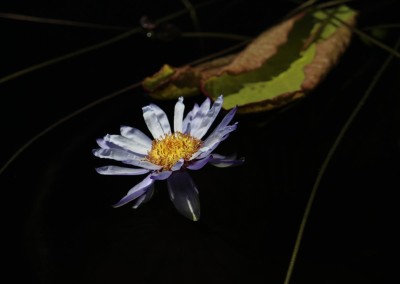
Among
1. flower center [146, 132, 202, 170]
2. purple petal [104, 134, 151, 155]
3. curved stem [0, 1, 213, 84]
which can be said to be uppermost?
curved stem [0, 1, 213, 84]

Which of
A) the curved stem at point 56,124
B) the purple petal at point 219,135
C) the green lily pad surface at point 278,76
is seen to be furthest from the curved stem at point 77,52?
the purple petal at point 219,135

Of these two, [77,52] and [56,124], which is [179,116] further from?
[77,52]

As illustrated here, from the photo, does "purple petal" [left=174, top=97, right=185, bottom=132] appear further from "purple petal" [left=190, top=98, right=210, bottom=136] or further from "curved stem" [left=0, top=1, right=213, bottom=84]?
"curved stem" [left=0, top=1, right=213, bottom=84]

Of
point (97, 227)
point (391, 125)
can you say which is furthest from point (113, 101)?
point (391, 125)

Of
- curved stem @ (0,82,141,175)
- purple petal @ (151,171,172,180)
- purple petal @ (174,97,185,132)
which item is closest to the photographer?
purple petal @ (151,171,172,180)

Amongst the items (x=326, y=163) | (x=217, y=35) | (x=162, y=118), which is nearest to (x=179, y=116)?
(x=162, y=118)

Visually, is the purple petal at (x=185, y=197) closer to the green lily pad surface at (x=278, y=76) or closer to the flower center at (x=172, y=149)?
the flower center at (x=172, y=149)

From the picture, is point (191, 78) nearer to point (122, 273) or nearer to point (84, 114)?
point (84, 114)

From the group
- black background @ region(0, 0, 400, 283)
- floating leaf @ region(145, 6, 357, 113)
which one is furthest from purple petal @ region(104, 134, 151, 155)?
floating leaf @ region(145, 6, 357, 113)

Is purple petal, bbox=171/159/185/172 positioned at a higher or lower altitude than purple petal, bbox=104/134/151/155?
lower
